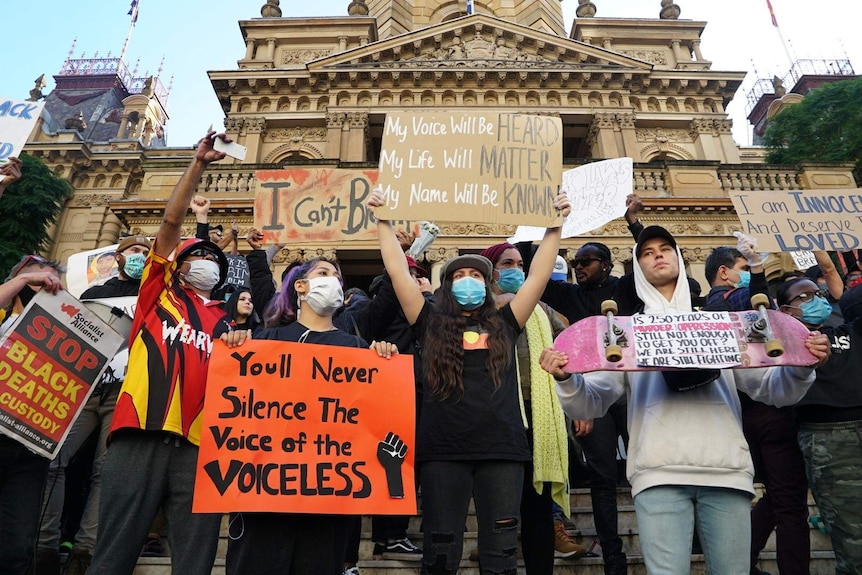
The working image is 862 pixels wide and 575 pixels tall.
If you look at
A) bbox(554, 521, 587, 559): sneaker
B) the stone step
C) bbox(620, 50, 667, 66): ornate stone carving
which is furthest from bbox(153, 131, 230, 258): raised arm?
bbox(620, 50, 667, 66): ornate stone carving

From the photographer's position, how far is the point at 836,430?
3408 mm

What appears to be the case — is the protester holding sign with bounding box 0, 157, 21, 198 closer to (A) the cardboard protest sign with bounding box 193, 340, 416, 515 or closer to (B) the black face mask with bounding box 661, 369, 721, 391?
(A) the cardboard protest sign with bounding box 193, 340, 416, 515

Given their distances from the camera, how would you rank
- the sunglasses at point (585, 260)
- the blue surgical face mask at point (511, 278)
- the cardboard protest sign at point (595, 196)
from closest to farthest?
the blue surgical face mask at point (511, 278), the sunglasses at point (585, 260), the cardboard protest sign at point (595, 196)

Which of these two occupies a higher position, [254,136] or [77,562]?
[254,136]

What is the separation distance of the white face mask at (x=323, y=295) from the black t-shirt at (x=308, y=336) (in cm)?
14

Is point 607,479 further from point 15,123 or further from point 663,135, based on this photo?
point 663,135

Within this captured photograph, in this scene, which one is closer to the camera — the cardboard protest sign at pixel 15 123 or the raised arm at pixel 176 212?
the raised arm at pixel 176 212

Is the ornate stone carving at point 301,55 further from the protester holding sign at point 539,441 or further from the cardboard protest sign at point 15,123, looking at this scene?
the protester holding sign at point 539,441

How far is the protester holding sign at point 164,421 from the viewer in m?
2.83

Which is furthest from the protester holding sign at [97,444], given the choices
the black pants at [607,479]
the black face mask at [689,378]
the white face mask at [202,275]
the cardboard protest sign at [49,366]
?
the black face mask at [689,378]

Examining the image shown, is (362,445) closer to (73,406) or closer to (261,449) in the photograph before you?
(261,449)

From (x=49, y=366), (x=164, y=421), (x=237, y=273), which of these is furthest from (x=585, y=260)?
(x=49, y=366)

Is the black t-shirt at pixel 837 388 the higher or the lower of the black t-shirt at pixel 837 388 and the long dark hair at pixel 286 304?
the lower

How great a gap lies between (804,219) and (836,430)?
3.04 meters
